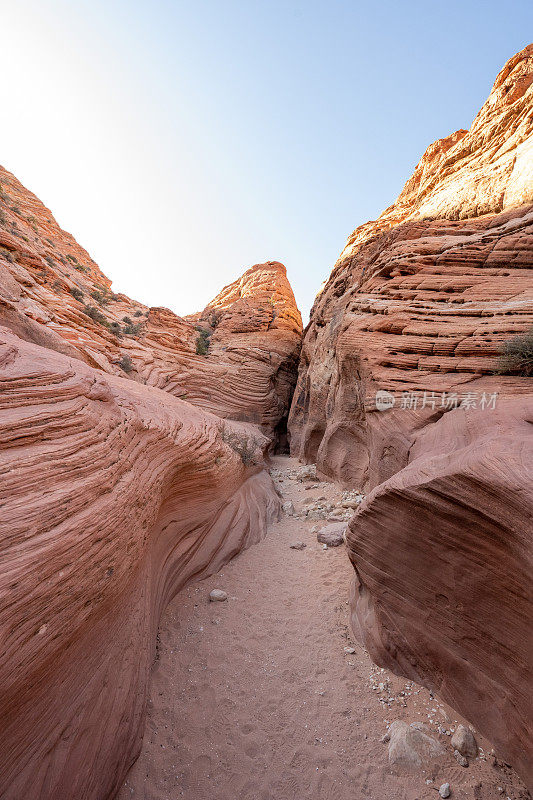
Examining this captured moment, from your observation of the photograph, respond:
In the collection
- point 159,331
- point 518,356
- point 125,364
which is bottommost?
point 125,364

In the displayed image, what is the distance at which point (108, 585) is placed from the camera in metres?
3.30

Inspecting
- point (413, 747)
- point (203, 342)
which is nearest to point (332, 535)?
point (413, 747)

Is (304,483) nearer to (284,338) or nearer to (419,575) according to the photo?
(419,575)

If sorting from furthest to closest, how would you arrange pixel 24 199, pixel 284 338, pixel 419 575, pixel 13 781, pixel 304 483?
pixel 24 199 < pixel 284 338 < pixel 304 483 < pixel 419 575 < pixel 13 781

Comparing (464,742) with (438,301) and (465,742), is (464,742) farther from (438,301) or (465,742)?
(438,301)

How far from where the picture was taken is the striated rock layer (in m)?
2.43

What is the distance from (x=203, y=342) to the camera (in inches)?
816

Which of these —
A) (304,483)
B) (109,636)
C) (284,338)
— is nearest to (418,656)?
(109,636)

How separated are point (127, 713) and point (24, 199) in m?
39.3

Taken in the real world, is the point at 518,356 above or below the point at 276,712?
above

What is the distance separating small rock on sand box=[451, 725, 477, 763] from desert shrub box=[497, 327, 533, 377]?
5.47 metres

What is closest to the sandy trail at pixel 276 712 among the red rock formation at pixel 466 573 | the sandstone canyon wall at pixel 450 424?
the red rock formation at pixel 466 573

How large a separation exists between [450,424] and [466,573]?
2372mm

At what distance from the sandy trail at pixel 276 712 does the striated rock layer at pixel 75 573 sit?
39 centimetres
